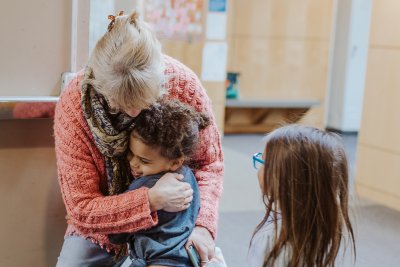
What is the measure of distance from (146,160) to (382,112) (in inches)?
108

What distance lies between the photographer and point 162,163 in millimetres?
1726

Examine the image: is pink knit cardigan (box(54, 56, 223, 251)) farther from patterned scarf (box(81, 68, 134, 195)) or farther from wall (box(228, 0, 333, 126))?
wall (box(228, 0, 333, 126))

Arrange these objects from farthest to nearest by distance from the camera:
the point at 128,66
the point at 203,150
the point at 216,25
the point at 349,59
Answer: the point at 349,59 < the point at 216,25 < the point at 203,150 < the point at 128,66

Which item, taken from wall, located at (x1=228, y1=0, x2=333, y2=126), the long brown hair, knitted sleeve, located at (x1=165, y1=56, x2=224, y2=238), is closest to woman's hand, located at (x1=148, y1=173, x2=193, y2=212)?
knitted sleeve, located at (x1=165, y1=56, x2=224, y2=238)

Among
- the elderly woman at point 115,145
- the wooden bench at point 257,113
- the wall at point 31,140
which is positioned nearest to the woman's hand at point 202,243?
the elderly woman at point 115,145

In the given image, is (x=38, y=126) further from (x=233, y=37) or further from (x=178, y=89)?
(x=233, y=37)

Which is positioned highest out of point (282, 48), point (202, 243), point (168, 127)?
point (282, 48)

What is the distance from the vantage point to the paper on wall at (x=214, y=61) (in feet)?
19.2

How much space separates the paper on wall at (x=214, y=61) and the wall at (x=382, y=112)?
2.04 meters

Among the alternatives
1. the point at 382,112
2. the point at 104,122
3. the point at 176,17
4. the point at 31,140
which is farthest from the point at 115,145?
the point at 176,17

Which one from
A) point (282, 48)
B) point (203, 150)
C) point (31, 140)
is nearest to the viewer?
point (203, 150)

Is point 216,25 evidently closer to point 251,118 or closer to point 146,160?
point 251,118

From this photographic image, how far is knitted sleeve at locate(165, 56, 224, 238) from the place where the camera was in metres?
1.83

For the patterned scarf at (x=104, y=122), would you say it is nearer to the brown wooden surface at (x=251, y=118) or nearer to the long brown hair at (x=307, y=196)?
the long brown hair at (x=307, y=196)
